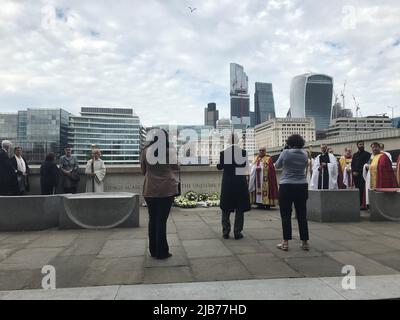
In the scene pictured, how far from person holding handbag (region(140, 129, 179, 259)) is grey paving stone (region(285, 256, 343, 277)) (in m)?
1.86

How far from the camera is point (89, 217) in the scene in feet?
26.6

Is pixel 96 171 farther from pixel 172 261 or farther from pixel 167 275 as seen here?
pixel 167 275

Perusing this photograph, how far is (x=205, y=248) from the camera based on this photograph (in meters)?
6.28

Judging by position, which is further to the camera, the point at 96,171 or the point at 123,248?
the point at 96,171

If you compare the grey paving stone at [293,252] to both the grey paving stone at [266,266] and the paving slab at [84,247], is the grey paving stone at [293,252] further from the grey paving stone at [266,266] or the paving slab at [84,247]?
the paving slab at [84,247]

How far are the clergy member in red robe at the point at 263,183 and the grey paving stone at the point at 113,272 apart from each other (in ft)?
21.5

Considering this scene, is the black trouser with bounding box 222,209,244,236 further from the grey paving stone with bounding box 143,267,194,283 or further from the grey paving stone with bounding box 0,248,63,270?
the grey paving stone with bounding box 0,248,63,270

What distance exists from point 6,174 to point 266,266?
23.7 ft

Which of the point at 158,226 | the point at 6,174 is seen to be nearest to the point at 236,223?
the point at 158,226

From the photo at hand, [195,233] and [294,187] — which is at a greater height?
[294,187]

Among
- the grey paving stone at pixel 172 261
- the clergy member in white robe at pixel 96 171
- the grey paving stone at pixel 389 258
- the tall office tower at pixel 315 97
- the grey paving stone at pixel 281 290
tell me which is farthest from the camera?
the tall office tower at pixel 315 97

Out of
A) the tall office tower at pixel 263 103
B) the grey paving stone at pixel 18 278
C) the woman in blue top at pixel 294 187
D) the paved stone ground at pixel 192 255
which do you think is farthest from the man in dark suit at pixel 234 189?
the tall office tower at pixel 263 103

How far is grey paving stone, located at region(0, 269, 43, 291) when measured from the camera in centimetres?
442

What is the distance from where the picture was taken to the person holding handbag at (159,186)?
18.3ft
